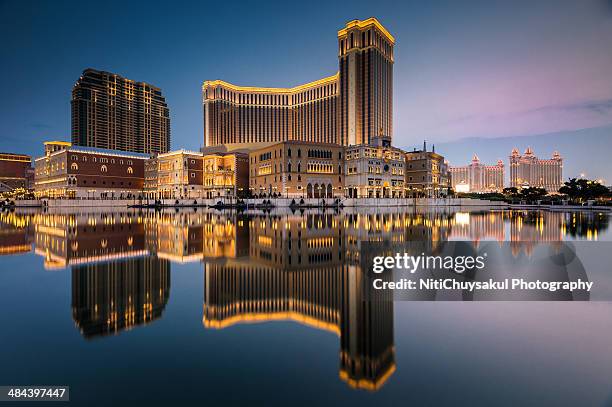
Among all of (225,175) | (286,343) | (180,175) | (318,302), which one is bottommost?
(286,343)

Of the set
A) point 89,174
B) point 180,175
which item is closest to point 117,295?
point 180,175

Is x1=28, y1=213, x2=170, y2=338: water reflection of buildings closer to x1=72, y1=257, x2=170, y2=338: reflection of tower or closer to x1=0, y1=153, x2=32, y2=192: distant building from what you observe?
x1=72, y1=257, x2=170, y2=338: reflection of tower

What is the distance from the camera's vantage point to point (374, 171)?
101 meters

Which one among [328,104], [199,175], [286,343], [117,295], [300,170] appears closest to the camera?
[286,343]

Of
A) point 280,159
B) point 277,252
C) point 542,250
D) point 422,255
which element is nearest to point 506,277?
point 422,255

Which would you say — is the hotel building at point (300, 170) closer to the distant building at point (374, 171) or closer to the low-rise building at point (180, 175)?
the distant building at point (374, 171)

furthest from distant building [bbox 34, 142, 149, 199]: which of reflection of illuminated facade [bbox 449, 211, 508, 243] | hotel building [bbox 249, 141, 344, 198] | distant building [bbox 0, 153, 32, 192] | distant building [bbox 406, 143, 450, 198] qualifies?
reflection of illuminated facade [bbox 449, 211, 508, 243]

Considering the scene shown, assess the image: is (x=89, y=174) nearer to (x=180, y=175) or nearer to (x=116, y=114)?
(x=180, y=175)

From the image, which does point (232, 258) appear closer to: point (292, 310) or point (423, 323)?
point (292, 310)

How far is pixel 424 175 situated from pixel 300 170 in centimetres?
4533

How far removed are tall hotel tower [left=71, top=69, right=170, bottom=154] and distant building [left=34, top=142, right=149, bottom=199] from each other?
129 feet

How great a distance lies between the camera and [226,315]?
24.8 ft

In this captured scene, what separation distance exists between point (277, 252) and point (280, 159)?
263 ft

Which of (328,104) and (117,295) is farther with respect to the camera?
(328,104)
